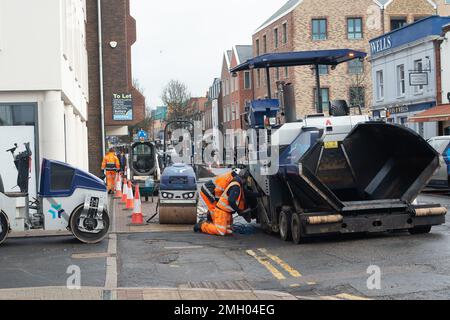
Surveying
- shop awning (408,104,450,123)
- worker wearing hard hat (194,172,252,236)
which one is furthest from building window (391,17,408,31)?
worker wearing hard hat (194,172,252,236)

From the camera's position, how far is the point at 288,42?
54.4 m

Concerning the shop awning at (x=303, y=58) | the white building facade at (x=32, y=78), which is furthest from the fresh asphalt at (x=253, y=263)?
the white building facade at (x=32, y=78)

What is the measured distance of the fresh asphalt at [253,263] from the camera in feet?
26.3

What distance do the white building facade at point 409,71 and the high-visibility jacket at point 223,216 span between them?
20458mm

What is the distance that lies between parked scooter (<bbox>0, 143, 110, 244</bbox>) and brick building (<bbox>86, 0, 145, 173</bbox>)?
70.0 ft

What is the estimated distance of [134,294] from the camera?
24.0ft

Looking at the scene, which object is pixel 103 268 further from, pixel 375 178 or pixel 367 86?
pixel 367 86

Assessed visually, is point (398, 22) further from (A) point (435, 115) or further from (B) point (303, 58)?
(B) point (303, 58)

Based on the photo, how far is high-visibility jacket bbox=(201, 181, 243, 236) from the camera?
1234 centimetres

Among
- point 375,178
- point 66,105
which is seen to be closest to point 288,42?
point 66,105

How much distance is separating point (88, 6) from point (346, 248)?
83.7 ft

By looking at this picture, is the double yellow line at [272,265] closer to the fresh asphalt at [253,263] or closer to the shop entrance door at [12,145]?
the fresh asphalt at [253,263]

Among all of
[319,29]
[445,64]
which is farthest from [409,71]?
[319,29]

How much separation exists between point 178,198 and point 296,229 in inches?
149
